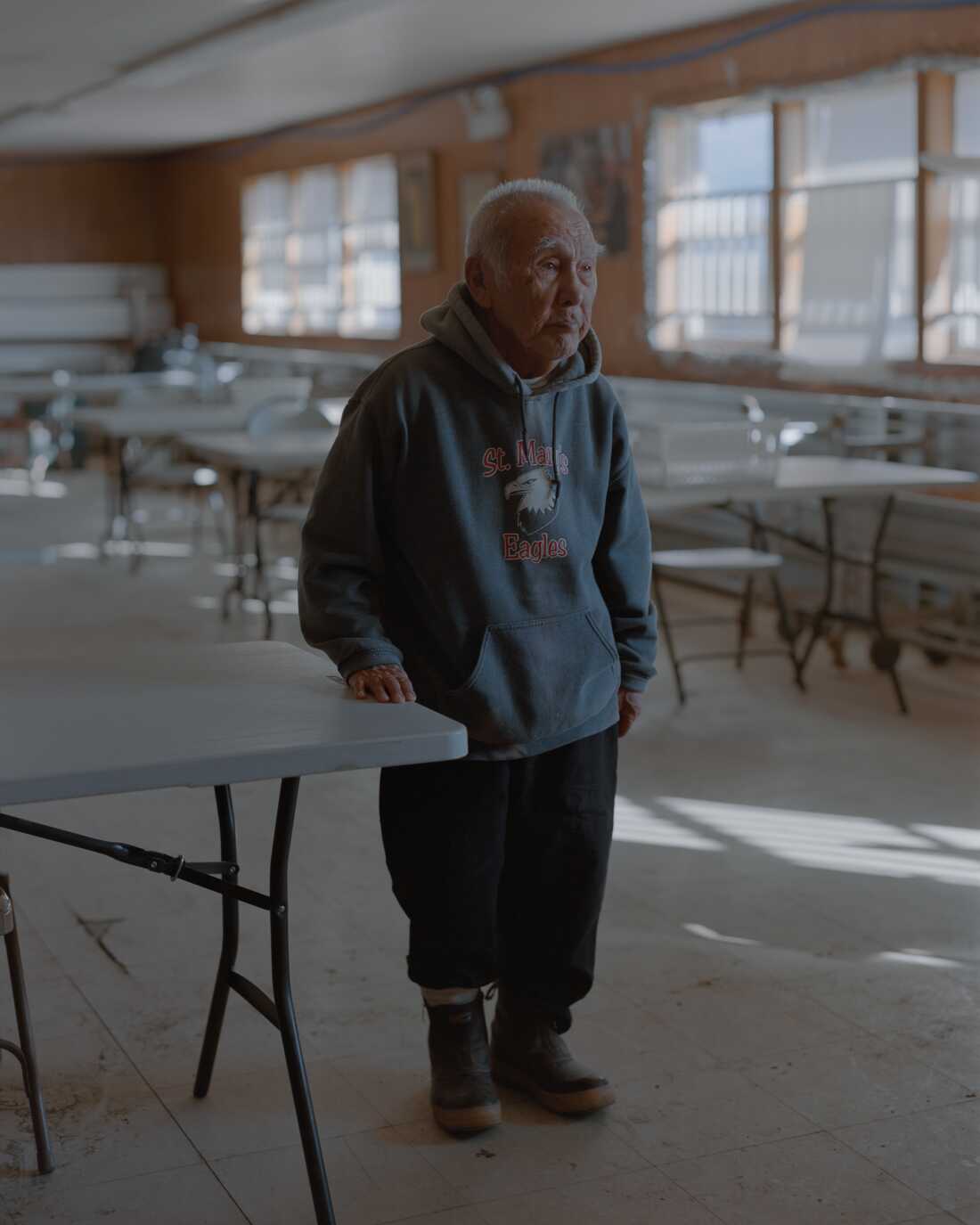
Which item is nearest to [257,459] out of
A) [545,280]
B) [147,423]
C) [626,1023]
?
[147,423]

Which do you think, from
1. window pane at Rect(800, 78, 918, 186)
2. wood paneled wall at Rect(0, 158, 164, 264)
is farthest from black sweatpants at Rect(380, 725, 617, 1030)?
wood paneled wall at Rect(0, 158, 164, 264)

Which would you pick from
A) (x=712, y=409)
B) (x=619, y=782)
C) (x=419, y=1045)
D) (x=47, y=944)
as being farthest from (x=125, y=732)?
(x=712, y=409)

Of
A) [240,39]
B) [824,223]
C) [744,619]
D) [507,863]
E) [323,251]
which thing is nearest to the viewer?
[507,863]

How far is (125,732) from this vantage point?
6.90ft

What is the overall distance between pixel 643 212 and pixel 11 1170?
7007mm

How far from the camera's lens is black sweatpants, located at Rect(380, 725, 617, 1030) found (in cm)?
253

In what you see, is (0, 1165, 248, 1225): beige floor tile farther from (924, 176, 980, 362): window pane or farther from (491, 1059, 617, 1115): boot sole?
(924, 176, 980, 362): window pane

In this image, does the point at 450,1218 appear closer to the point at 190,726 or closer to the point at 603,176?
the point at 190,726

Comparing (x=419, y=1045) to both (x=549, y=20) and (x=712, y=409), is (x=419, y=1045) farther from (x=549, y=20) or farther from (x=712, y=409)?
(x=549, y=20)

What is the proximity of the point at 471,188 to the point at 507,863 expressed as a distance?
27.5 ft

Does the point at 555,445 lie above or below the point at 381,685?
above

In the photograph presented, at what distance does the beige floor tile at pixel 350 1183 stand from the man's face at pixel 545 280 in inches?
49.1

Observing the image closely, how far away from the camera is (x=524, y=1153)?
258 cm

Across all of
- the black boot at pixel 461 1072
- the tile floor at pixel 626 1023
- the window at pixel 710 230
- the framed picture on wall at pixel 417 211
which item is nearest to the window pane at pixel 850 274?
the window at pixel 710 230
